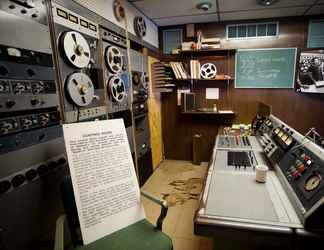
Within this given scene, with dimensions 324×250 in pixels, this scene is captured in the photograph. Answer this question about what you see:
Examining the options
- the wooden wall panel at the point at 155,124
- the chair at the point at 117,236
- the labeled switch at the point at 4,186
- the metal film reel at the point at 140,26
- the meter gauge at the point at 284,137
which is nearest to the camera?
the labeled switch at the point at 4,186

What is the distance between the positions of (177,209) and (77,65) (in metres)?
1.93

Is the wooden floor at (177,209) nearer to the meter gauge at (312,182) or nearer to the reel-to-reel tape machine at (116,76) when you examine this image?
the reel-to-reel tape machine at (116,76)

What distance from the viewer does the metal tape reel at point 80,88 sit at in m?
1.63

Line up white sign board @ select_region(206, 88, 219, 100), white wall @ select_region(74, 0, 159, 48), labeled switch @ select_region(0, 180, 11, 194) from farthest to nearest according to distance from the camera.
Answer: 1. white sign board @ select_region(206, 88, 219, 100)
2. white wall @ select_region(74, 0, 159, 48)
3. labeled switch @ select_region(0, 180, 11, 194)

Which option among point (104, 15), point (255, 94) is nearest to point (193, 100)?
point (255, 94)

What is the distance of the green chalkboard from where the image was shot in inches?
133

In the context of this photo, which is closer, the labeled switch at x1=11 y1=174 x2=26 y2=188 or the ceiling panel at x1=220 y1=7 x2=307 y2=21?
the labeled switch at x1=11 y1=174 x2=26 y2=188

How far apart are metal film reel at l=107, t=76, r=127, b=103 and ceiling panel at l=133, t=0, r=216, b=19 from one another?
3.74ft

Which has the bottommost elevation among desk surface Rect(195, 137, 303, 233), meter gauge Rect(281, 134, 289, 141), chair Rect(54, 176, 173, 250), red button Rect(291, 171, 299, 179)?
chair Rect(54, 176, 173, 250)

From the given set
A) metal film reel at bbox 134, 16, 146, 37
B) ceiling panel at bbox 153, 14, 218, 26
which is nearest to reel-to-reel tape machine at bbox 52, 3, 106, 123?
metal film reel at bbox 134, 16, 146, 37

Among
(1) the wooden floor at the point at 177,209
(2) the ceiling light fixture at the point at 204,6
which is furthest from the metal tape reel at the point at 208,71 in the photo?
(1) the wooden floor at the point at 177,209

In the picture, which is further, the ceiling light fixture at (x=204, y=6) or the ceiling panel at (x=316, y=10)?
the ceiling panel at (x=316, y=10)

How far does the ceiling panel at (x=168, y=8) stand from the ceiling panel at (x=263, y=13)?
1.25 feet

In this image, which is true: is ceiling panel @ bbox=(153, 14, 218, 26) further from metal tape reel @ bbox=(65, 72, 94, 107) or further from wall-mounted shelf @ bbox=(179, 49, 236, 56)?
metal tape reel @ bbox=(65, 72, 94, 107)
